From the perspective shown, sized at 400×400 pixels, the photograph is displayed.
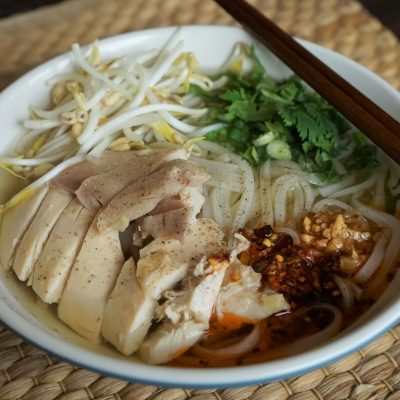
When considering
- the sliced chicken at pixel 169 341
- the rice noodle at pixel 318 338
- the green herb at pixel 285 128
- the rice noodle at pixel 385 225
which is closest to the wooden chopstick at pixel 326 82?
the green herb at pixel 285 128

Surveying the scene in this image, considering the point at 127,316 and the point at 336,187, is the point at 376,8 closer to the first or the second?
the point at 336,187

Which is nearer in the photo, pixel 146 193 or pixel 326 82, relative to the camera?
pixel 146 193

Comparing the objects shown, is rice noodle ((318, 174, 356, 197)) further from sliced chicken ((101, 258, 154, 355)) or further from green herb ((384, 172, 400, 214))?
sliced chicken ((101, 258, 154, 355))

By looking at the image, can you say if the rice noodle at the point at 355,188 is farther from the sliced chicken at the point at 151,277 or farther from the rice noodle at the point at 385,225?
the sliced chicken at the point at 151,277

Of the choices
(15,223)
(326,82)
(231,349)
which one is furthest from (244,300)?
(326,82)

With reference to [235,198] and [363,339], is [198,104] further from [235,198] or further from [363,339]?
[363,339]

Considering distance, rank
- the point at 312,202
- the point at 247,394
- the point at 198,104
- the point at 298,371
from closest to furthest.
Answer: the point at 298,371
the point at 247,394
the point at 312,202
the point at 198,104

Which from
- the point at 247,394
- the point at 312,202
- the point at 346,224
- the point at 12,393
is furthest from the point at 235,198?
the point at 12,393

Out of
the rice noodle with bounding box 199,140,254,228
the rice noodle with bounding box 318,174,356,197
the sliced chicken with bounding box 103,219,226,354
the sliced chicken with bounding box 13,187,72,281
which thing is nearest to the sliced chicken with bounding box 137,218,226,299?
the sliced chicken with bounding box 103,219,226,354
